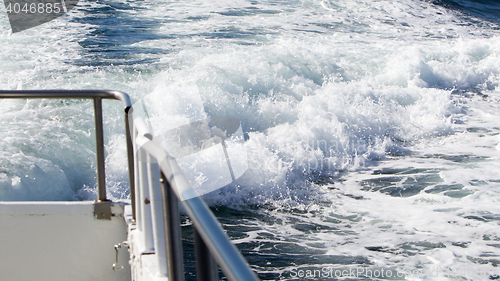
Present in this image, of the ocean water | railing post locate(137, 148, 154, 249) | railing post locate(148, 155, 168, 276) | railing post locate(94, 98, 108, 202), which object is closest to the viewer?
railing post locate(148, 155, 168, 276)

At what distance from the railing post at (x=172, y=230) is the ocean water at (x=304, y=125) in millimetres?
3256

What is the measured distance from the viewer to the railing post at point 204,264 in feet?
2.38

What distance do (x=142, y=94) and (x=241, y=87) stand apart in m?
1.70

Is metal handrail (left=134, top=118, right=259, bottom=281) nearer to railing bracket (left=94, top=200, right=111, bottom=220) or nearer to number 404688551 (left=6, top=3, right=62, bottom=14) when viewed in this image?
railing bracket (left=94, top=200, right=111, bottom=220)

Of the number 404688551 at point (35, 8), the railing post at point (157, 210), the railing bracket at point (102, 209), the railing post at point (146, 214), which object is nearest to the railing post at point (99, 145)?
the railing bracket at point (102, 209)

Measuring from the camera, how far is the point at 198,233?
2.37 ft

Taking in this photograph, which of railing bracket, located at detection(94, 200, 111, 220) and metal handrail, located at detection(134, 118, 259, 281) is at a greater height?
metal handrail, located at detection(134, 118, 259, 281)

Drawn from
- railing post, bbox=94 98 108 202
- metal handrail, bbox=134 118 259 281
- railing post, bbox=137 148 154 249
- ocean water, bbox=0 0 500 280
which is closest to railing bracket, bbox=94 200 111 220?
railing post, bbox=94 98 108 202

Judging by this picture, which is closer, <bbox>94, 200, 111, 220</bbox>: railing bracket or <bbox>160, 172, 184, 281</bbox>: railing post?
<bbox>160, 172, 184, 281</bbox>: railing post

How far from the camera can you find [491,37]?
1403 cm

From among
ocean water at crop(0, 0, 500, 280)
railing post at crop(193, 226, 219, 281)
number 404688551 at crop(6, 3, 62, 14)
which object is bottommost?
ocean water at crop(0, 0, 500, 280)

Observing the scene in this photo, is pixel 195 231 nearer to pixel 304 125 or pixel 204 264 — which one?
pixel 204 264

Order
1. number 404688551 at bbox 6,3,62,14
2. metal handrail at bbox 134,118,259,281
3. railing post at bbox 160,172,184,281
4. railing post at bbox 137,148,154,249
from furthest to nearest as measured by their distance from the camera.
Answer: number 404688551 at bbox 6,3,62,14, railing post at bbox 137,148,154,249, railing post at bbox 160,172,184,281, metal handrail at bbox 134,118,259,281

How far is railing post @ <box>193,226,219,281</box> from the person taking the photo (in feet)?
2.38
